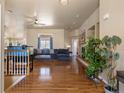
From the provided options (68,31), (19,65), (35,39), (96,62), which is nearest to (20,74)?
(19,65)

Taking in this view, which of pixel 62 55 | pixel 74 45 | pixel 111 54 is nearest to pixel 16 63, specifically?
pixel 111 54

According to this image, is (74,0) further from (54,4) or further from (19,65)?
(19,65)

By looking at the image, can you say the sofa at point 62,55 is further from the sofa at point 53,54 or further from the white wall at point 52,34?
the white wall at point 52,34

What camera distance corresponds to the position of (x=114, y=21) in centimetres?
455

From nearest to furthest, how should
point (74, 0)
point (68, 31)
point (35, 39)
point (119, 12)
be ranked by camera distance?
point (119, 12)
point (74, 0)
point (35, 39)
point (68, 31)

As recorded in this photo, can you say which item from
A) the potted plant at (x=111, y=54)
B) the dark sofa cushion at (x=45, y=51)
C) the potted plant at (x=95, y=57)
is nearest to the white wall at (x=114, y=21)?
the potted plant at (x=111, y=54)

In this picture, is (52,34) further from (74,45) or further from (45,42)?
(74,45)

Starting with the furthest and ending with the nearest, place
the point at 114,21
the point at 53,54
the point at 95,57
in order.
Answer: the point at 53,54
the point at 114,21
the point at 95,57

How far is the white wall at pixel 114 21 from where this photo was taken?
398 cm

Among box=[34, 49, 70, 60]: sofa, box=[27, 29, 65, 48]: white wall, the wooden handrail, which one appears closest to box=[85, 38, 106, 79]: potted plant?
the wooden handrail

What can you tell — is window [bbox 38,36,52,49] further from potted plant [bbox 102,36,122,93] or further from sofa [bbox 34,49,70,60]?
potted plant [bbox 102,36,122,93]

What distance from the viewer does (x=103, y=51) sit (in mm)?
3658

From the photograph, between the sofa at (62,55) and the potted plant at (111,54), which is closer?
the potted plant at (111,54)

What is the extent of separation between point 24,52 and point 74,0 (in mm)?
2971
